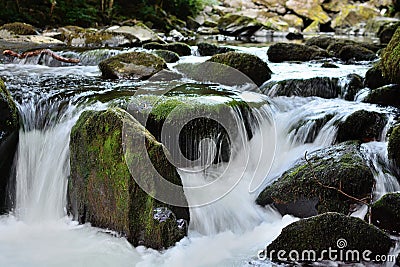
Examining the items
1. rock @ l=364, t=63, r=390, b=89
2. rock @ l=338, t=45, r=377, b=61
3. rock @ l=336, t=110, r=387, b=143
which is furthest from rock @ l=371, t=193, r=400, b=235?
rock @ l=338, t=45, r=377, b=61

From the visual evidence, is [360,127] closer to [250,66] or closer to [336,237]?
[336,237]

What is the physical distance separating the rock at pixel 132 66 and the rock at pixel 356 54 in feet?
15.8

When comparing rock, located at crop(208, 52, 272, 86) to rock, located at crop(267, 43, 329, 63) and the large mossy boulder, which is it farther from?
the large mossy boulder

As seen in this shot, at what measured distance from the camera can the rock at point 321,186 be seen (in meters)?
4.00

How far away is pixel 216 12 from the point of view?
2984 cm

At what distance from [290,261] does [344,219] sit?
516mm

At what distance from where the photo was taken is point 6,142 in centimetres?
438

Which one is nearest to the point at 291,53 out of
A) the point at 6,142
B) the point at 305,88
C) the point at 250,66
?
the point at 250,66

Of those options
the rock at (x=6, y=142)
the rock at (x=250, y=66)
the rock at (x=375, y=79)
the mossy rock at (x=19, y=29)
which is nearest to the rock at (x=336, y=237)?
the rock at (x=6, y=142)

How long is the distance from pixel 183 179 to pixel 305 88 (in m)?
3.21

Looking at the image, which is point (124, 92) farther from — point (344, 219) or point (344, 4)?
point (344, 4)

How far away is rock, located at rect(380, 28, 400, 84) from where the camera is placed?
5.82m

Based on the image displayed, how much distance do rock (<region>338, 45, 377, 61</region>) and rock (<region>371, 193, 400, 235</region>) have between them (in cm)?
696

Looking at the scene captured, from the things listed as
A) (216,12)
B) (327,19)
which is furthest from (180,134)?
(327,19)
